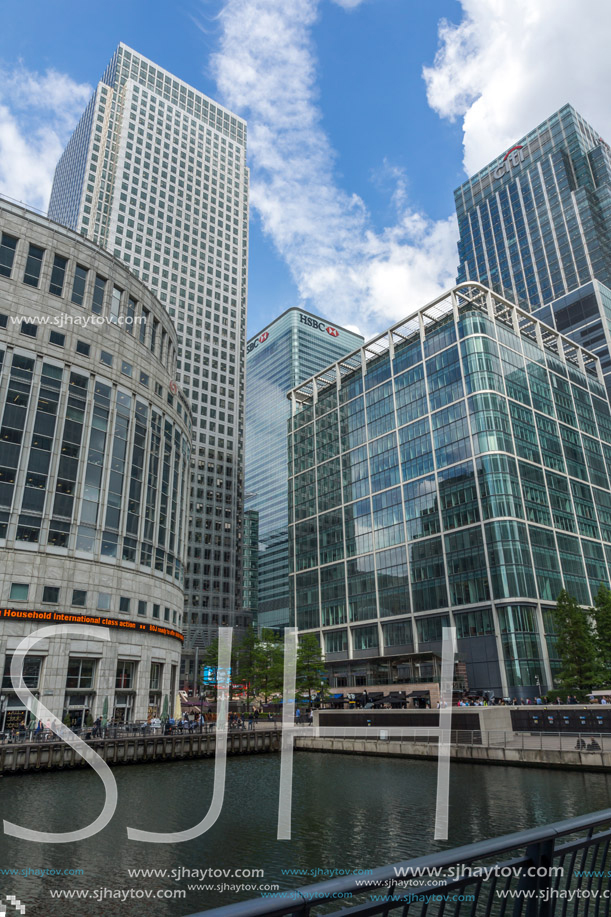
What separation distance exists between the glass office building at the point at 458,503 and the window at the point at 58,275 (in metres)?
55.5

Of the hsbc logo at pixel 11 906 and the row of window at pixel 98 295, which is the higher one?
the row of window at pixel 98 295

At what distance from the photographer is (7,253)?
5772 cm

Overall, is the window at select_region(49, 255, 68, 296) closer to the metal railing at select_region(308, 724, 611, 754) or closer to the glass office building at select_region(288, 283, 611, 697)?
the metal railing at select_region(308, 724, 611, 754)

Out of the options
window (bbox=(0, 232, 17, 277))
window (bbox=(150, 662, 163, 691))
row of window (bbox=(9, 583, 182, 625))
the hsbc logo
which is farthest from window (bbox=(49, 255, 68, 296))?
the hsbc logo

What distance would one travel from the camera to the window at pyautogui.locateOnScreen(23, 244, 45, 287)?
58312 mm

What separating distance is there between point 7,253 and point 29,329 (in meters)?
7.99

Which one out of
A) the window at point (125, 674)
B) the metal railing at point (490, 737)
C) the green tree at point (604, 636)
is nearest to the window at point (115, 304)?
the window at point (125, 674)

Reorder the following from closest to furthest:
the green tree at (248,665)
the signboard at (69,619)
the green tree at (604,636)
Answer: the signboard at (69,619) < the green tree at (604,636) < the green tree at (248,665)

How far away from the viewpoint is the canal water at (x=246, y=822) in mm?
16609

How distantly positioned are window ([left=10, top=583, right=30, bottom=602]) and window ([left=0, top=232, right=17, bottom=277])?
2874 cm

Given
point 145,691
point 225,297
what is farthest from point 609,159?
point 145,691

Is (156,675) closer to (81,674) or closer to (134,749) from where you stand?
(81,674)

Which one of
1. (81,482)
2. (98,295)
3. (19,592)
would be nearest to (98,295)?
(98,295)

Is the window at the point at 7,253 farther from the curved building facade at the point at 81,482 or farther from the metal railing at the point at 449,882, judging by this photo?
the metal railing at the point at 449,882
